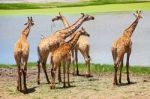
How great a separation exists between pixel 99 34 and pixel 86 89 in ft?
23.6

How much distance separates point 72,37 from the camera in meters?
11.8

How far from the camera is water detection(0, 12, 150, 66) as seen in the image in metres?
15.4

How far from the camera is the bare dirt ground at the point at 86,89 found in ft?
35.7

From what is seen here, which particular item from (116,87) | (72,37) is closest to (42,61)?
(72,37)

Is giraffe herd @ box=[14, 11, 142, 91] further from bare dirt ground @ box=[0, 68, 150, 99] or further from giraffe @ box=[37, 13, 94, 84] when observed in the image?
bare dirt ground @ box=[0, 68, 150, 99]

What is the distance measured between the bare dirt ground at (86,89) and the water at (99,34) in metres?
2.40

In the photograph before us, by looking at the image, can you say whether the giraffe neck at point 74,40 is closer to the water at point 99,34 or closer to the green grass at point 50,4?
the water at point 99,34

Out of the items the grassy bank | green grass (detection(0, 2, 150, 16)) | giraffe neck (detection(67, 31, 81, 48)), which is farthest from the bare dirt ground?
green grass (detection(0, 2, 150, 16))

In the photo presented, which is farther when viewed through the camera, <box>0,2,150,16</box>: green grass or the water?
<box>0,2,150,16</box>: green grass

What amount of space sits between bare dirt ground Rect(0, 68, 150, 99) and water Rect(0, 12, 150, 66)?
7.89ft

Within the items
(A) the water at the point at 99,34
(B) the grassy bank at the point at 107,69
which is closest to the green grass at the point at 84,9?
(A) the water at the point at 99,34

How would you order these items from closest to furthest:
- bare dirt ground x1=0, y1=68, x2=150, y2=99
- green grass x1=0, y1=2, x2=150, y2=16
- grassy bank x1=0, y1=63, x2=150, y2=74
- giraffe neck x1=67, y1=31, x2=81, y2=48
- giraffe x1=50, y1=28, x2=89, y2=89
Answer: bare dirt ground x1=0, y1=68, x2=150, y2=99 < giraffe x1=50, y1=28, x2=89, y2=89 < giraffe neck x1=67, y1=31, x2=81, y2=48 < grassy bank x1=0, y1=63, x2=150, y2=74 < green grass x1=0, y1=2, x2=150, y2=16

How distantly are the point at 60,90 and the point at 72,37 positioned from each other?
39.7 inches

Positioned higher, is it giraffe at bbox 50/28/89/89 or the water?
the water
